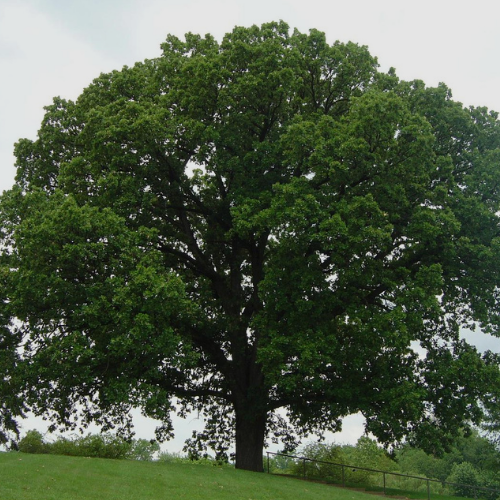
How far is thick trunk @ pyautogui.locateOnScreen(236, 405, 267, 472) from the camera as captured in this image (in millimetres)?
21781

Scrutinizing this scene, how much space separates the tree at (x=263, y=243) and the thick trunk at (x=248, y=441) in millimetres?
82

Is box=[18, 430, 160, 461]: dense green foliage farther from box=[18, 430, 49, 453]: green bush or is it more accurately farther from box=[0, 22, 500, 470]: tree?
box=[0, 22, 500, 470]: tree

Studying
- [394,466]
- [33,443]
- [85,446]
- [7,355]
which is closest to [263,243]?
[7,355]

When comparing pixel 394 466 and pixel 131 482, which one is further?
pixel 394 466

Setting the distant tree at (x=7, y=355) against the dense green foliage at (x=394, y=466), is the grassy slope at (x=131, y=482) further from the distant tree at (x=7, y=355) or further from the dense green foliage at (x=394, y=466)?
the dense green foliage at (x=394, y=466)

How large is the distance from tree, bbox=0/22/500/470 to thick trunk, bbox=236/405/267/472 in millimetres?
82

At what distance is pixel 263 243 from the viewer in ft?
75.4

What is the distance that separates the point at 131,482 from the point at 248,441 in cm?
705

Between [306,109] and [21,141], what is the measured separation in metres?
12.9

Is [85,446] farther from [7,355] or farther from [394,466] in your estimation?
[394,466]

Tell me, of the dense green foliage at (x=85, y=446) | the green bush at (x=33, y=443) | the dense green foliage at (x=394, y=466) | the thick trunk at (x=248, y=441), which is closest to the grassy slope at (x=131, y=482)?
the thick trunk at (x=248, y=441)

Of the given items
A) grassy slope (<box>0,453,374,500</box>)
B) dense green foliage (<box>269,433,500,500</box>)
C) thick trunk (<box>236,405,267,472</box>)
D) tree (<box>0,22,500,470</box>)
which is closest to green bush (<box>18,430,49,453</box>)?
tree (<box>0,22,500,470</box>)

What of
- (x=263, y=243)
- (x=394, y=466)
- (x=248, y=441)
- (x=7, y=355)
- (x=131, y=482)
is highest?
(x=263, y=243)

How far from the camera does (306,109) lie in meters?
23.1
